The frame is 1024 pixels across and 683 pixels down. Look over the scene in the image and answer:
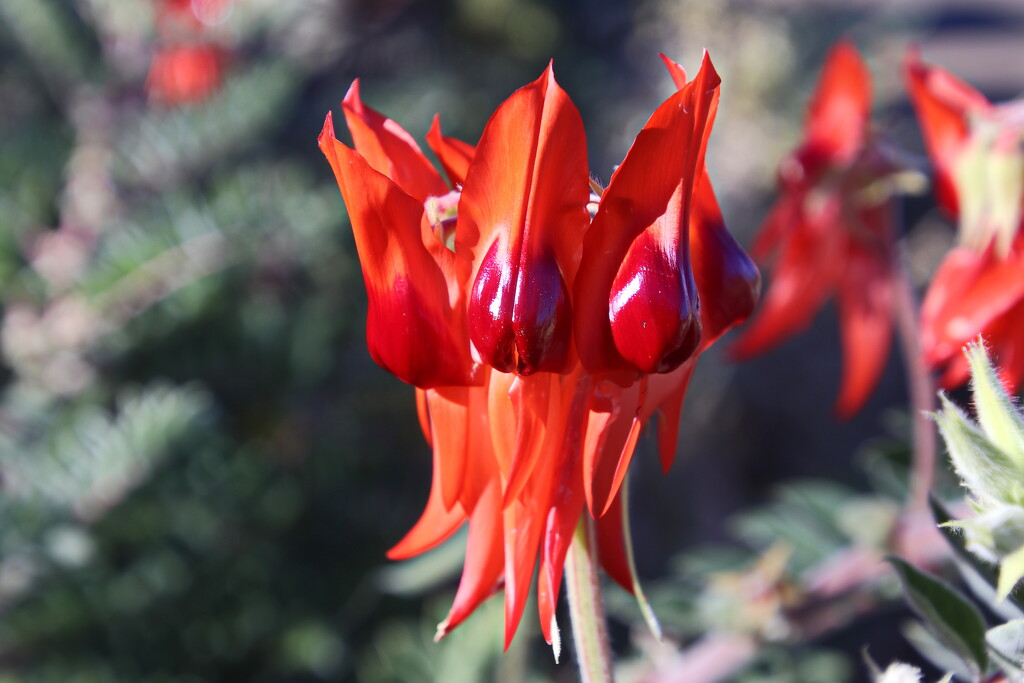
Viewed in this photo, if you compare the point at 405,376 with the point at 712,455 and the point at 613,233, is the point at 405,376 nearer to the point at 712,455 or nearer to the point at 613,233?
the point at 613,233

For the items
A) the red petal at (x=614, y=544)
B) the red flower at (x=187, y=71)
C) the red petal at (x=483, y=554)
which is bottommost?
the red petal at (x=614, y=544)

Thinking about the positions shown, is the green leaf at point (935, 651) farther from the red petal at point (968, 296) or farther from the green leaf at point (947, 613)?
the red petal at point (968, 296)

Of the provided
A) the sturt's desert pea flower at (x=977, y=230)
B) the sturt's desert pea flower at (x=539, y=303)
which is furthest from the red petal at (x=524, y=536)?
the sturt's desert pea flower at (x=977, y=230)

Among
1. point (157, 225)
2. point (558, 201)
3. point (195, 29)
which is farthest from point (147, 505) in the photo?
point (558, 201)

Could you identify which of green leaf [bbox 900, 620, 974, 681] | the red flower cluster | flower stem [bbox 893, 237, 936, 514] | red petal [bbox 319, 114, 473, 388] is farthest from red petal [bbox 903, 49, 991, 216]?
the red flower cluster

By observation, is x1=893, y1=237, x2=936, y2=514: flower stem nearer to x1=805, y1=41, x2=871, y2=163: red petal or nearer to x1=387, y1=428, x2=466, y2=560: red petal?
x1=805, y1=41, x2=871, y2=163: red petal

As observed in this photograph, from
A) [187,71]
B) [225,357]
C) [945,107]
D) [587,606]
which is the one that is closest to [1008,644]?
[587,606]

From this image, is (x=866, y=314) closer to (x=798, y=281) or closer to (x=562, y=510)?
(x=798, y=281)
